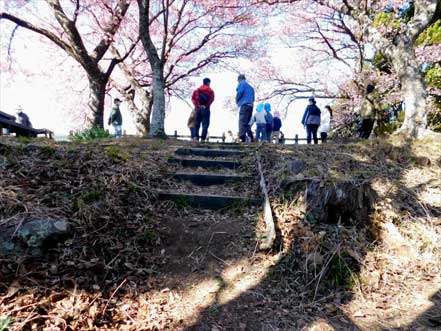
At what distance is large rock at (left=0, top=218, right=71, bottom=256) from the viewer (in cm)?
185

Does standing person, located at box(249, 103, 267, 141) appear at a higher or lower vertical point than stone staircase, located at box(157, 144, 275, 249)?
higher

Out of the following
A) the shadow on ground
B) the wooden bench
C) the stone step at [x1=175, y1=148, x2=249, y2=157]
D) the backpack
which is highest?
the backpack

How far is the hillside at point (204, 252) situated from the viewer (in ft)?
6.00

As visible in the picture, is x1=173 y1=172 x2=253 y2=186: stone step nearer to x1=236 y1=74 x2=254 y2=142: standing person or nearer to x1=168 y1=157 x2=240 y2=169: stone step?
x1=168 y1=157 x2=240 y2=169: stone step

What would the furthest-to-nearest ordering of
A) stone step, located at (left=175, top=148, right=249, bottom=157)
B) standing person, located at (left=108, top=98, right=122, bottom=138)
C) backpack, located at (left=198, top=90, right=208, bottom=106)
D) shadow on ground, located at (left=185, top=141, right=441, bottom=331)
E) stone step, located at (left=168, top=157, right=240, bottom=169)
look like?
standing person, located at (left=108, top=98, right=122, bottom=138), backpack, located at (left=198, top=90, right=208, bottom=106), stone step, located at (left=175, top=148, right=249, bottom=157), stone step, located at (left=168, top=157, right=240, bottom=169), shadow on ground, located at (left=185, top=141, right=441, bottom=331)

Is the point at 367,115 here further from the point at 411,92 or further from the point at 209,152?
the point at 209,152

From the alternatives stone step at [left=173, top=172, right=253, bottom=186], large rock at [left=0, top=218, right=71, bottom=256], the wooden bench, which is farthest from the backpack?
large rock at [left=0, top=218, right=71, bottom=256]

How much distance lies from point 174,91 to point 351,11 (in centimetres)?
1168

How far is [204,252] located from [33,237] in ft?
4.11

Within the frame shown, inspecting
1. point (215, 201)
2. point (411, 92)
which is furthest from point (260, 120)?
point (215, 201)

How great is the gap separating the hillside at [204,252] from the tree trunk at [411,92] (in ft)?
8.16

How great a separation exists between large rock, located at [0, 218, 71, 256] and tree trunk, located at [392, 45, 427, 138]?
232 inches

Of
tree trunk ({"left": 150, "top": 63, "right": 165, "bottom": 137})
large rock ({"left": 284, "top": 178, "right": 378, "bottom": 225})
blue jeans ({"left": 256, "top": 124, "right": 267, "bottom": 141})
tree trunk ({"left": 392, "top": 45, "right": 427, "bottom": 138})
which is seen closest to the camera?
large rock ({"left": 284, "top": 178, "right": 378, "bottom": 225})

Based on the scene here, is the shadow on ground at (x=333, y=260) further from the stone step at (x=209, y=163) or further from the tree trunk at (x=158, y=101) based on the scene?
the tree trunk at (x=158, y=101)
